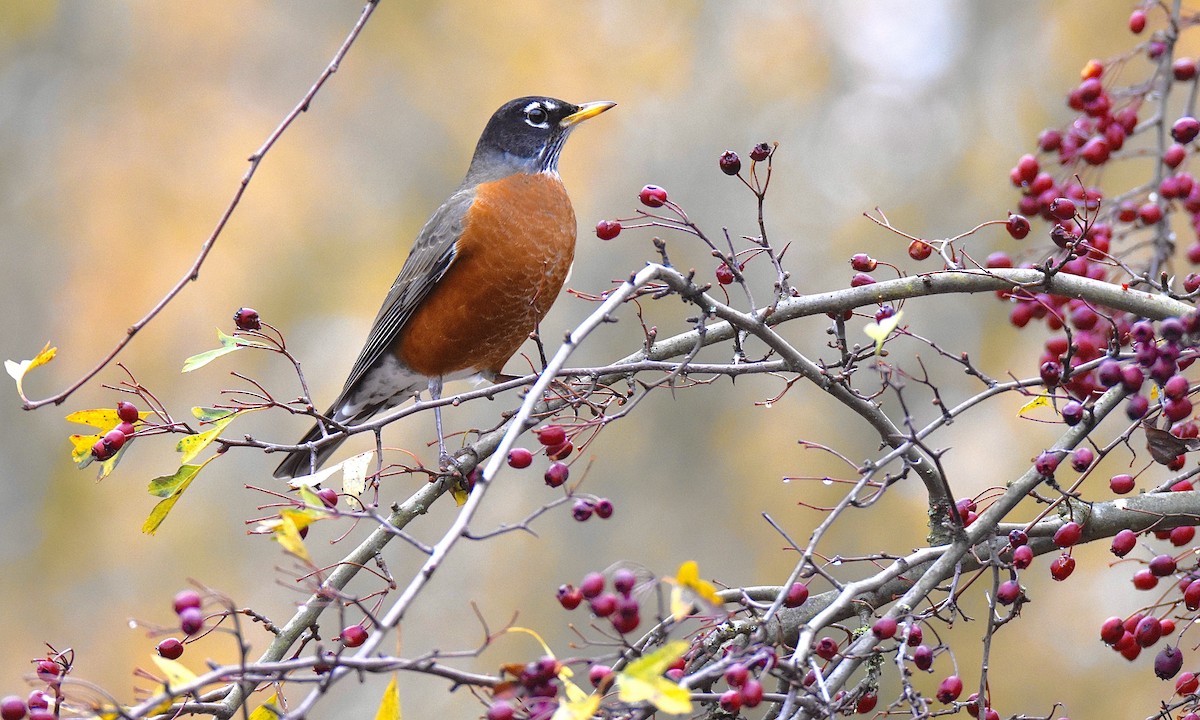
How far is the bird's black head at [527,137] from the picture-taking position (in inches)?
173

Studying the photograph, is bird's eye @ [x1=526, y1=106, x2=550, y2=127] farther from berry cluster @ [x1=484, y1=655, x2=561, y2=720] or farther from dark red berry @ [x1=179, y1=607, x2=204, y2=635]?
berry cluster @ [x1=484, y1=655, x2=561, y2=720]

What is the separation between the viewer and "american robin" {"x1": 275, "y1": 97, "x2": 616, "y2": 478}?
12.8ft

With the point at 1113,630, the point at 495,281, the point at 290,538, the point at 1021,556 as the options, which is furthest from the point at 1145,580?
the point at 495,281

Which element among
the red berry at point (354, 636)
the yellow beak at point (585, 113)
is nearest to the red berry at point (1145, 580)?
the red berry at point (354, 636)

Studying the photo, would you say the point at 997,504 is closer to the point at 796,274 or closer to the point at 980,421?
the point at 980,421

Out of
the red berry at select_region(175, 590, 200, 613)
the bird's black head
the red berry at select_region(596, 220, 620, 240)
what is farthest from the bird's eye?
the red berry at select_region(175, 590, 200, 613)

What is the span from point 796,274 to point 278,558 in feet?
11.3

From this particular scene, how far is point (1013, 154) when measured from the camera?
6.79 meters

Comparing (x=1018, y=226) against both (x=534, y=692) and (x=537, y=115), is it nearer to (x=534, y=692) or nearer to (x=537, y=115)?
(x=534, y=692)

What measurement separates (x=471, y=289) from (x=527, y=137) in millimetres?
844

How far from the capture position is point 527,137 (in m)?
4.46

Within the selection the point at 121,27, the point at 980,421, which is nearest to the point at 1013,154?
the point at 980,421

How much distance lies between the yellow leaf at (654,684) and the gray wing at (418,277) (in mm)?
2812

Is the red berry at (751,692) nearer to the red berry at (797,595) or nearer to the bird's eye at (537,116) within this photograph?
the red berry at (797,595)
